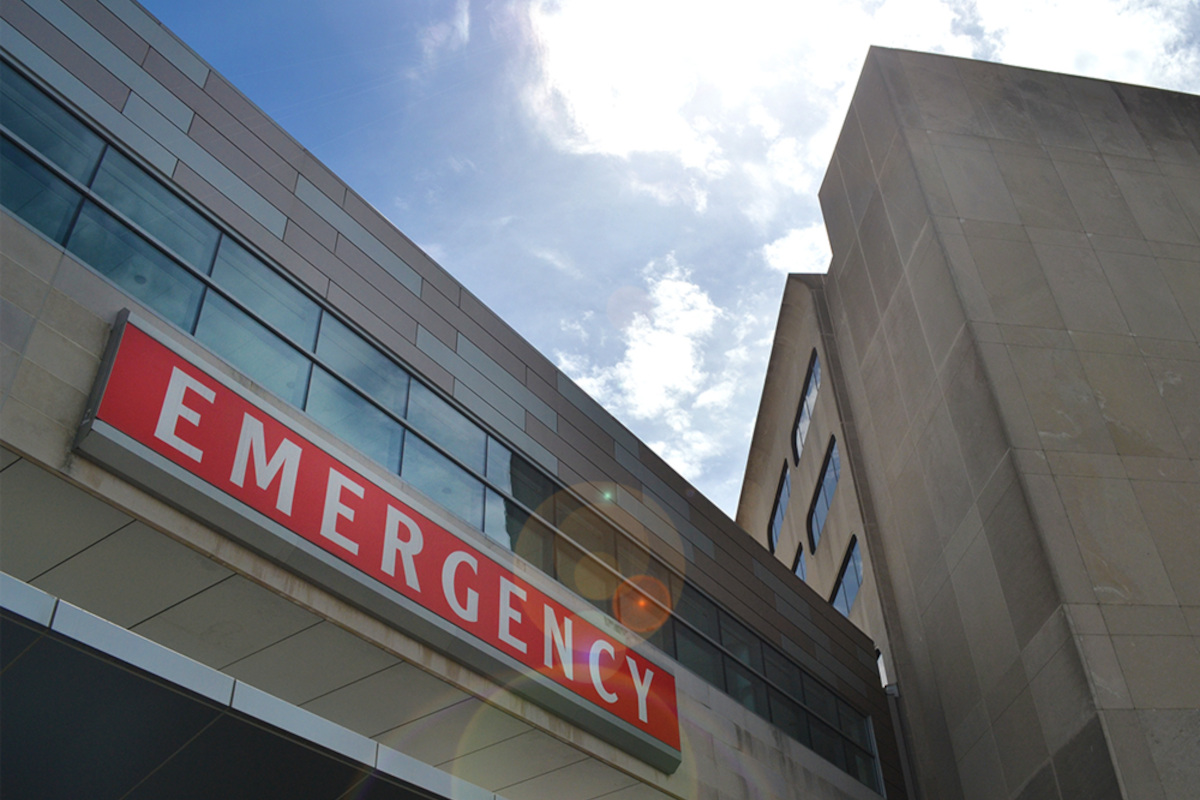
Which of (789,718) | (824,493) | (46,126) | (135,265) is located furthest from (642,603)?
(824,493)

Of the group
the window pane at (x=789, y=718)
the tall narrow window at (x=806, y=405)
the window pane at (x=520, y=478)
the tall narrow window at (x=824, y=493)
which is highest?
the tall narrow window at (x=806, y=405)

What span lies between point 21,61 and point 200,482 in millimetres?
5229

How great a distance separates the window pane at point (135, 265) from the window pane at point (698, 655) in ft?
33.6

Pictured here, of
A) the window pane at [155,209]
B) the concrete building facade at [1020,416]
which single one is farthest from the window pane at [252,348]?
the concrete building facade at [1020,416]

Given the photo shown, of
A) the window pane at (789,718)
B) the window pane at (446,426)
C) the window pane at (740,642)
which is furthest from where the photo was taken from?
the window pane at (789,718)

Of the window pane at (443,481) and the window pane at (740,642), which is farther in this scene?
the window pane at (740,642)

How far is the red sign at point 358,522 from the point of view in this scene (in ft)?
34.2

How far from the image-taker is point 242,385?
460 inches

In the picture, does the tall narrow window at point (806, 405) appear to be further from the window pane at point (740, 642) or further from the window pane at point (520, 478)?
the window pane at point (520, 478)

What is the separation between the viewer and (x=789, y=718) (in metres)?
20.6

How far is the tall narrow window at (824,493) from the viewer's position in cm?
3033

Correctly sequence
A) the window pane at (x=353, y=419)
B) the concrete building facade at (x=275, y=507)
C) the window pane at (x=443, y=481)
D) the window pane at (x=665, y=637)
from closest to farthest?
the concrete building facade at (x=275, y=507)
the window pane at (x=353, y=419)
the window pane at (x=443, y=481)
the window pane at (x=665, y=637)

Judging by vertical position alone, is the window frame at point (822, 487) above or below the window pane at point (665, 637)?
above

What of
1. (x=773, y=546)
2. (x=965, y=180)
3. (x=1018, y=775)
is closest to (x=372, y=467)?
(x=1018, y=775)
